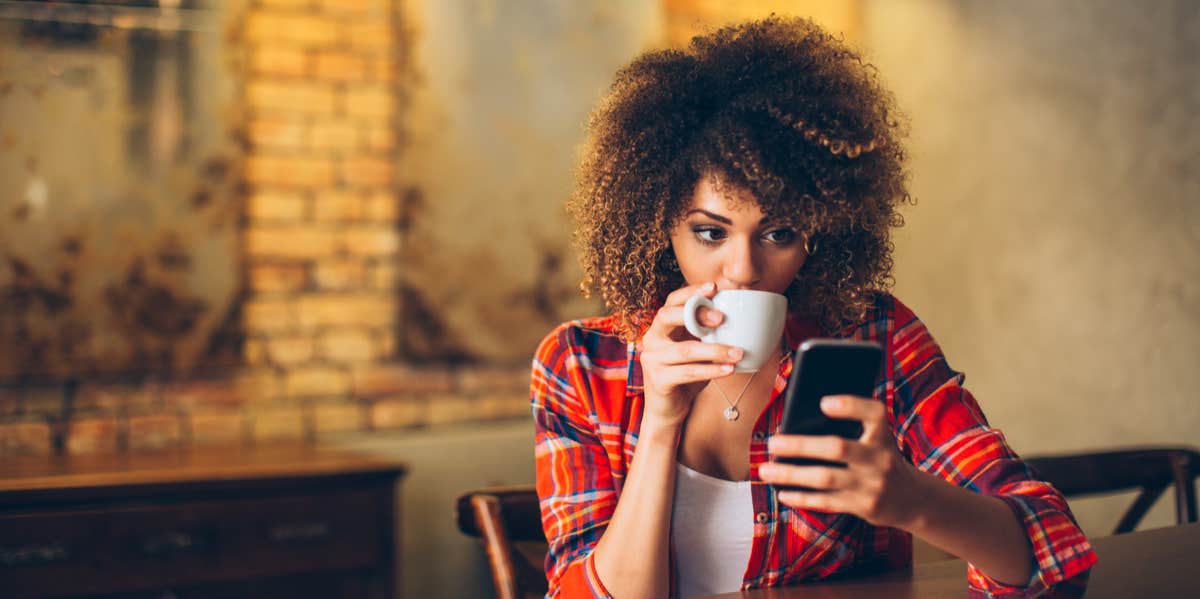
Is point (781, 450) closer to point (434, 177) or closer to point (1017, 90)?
point (434, 177)

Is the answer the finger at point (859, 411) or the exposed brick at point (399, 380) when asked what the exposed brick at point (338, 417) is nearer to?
the exposed brick at point (399, 380)

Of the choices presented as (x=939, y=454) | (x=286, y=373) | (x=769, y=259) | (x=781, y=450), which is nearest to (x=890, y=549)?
(x=939, y=454)

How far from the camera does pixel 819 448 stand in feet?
2.75

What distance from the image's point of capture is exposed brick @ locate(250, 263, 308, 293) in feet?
8.75

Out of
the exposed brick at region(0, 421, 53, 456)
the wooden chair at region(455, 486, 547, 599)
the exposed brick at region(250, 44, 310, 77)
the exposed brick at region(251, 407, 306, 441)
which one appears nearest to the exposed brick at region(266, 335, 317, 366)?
the exposed brick at region(251, 407, 306, 441)

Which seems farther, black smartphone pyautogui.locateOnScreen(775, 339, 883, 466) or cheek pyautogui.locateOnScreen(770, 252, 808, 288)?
cheek pyautogui.locateOnScreen(770, 252, 808, 288)

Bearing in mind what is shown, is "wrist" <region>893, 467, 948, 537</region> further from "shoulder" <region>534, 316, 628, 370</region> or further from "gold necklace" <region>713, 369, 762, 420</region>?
"shoulder" <region>534, 316, 628, 370</region>

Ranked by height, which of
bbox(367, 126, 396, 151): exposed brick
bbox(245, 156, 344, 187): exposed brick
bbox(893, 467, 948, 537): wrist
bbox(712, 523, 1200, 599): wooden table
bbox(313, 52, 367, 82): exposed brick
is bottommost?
bbox(712, 523, 1200, 599): wooden table

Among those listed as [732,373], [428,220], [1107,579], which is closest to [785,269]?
[732,373]

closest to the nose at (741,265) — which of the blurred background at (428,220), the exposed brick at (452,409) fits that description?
the blurred background at (428,220)

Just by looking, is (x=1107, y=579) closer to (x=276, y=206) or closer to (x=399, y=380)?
(x=399, y=380)

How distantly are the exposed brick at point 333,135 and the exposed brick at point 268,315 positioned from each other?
442 millimetres

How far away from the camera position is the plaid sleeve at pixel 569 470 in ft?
3.99

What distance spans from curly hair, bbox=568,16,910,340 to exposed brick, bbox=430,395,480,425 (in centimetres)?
167
